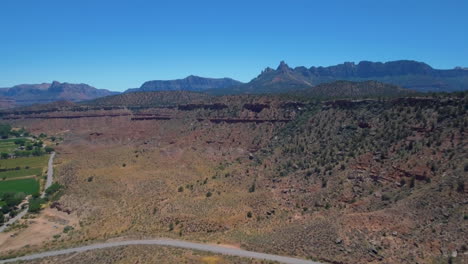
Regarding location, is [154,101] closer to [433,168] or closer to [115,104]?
[115,104]

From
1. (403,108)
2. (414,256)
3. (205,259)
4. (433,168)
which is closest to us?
(414,256)

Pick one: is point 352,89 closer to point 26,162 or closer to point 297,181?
point 297,181

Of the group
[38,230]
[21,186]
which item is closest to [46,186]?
[21,186]

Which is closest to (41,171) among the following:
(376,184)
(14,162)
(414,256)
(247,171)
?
(14,162)

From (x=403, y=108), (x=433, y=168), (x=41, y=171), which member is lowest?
(x=41, y=171)

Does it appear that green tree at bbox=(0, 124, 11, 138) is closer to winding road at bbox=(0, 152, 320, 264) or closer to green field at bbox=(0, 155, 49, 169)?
green field at bbox=(0, 155, 49, 169)

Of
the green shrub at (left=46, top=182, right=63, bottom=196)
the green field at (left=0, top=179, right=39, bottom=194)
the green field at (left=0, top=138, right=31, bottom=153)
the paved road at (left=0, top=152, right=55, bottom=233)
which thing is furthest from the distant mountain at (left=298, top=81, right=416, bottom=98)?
the green field at (left=0, top=138, right=31, bottom=153)

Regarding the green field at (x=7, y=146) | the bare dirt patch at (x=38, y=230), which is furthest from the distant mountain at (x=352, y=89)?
the green field at (x=7, y=146)
